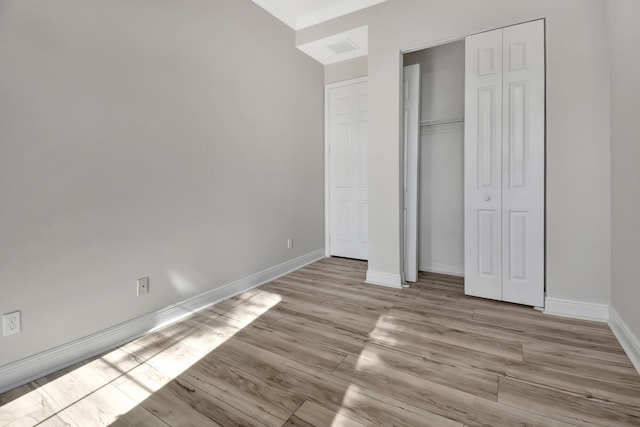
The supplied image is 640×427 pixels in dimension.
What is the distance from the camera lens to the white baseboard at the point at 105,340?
1693 millimetres

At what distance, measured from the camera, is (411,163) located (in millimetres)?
3473

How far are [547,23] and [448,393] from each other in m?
2.89

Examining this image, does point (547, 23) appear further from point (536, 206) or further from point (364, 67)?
point (364, 67)

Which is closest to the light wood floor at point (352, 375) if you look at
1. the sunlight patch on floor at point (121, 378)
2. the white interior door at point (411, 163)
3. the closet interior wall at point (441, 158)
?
the sunlight patch on floor at point (121, 378)

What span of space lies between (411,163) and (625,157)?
177 centimetres

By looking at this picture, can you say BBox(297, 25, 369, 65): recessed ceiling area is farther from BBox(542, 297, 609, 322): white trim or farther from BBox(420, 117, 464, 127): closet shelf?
BBox(542, 297, 609, 322): white trim

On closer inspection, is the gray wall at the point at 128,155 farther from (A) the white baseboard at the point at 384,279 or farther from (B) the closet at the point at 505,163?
(B) the closet at the point at 505,163

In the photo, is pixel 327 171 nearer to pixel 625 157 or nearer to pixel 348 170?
pixel 348 170

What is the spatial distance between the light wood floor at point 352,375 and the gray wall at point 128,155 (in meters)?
0.44

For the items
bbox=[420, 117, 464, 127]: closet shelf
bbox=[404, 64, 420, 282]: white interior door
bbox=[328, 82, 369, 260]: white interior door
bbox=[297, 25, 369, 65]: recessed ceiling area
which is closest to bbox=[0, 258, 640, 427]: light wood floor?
bbox=[404, 64, 420, 282]: white interior door

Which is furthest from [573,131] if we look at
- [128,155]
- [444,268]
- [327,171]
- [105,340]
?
[105,340]

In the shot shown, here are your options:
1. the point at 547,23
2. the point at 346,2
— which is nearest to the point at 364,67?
the point at 346,2

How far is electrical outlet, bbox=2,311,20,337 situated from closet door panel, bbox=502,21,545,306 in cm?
350

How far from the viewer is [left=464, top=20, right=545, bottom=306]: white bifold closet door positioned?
2564mm
